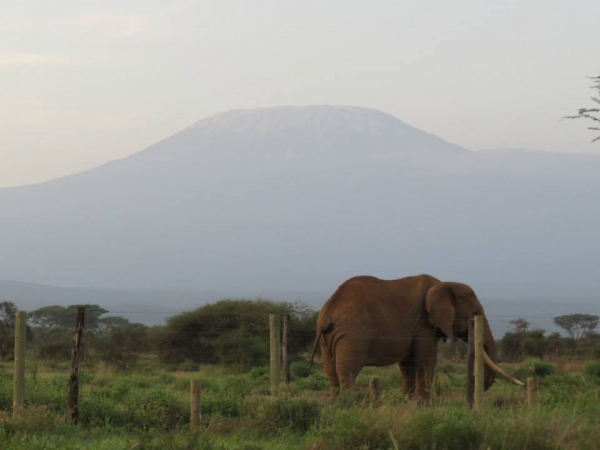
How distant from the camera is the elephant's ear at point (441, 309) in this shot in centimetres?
1702

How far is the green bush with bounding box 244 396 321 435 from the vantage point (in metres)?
12.8

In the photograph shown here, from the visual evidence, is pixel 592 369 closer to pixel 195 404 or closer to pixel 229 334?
pixel 229 334

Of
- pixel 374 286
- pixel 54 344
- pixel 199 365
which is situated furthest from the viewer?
pixel 54 344

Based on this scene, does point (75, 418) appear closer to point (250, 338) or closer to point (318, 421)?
point (318, 421)

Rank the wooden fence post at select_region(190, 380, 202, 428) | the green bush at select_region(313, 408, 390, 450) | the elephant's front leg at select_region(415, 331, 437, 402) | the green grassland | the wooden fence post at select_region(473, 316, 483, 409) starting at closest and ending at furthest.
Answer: the green bush at select_region(313, 408, 390, 450)
the green grassland
the wooden fence post at select_region(190, 380, 202, 428)
the wooden fence post at select_region(473, 316, 483, 409)
the elephant's front leg at select_region(415, 331, 437, 402)

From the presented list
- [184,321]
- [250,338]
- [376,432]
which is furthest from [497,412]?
[184,321]

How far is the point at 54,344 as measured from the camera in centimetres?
3284

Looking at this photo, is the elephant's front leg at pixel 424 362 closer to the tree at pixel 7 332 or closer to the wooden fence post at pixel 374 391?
the wooden fence post at pixel 374 391

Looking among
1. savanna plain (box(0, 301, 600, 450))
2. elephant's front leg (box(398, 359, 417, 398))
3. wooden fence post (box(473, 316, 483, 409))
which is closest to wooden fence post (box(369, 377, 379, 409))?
savanna plain (box(0, 301, 600, 450))

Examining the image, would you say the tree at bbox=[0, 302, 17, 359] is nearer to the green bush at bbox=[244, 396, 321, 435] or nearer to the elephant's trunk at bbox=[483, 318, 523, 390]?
the elephant's trunk at bbox=[483, 318, 523, 390]

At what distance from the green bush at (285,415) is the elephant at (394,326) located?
3.23 m

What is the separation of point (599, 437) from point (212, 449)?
421cm

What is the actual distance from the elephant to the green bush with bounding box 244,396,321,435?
127 inches

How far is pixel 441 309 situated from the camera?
1708 centimetres
